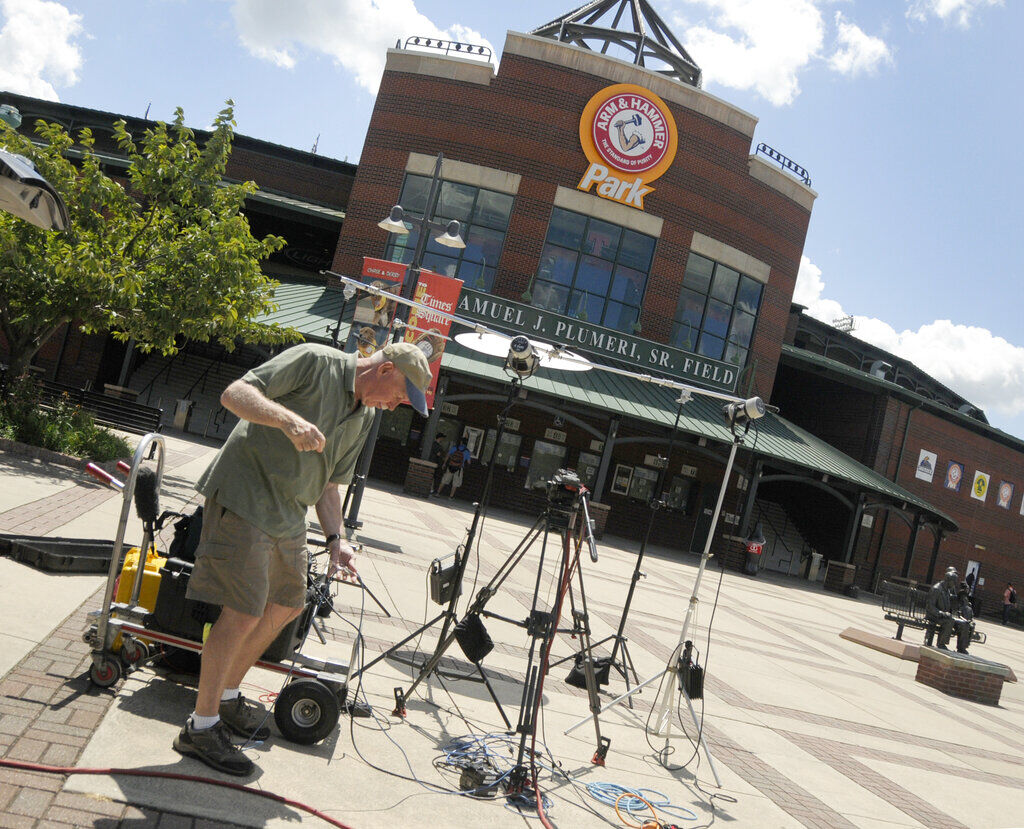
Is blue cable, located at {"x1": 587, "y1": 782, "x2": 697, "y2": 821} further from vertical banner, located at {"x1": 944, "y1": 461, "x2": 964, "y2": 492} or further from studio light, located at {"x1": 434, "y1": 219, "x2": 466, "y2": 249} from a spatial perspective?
vertical banner, located at {"x1": 944, "y1": 461, "x2": 964, "y2": 492}

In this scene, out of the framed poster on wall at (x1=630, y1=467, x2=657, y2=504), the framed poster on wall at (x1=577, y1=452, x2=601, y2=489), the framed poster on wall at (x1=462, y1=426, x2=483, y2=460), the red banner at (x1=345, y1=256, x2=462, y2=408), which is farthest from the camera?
the framed poster on wall at (x1=630, y1=467, x2=657, y2=504)

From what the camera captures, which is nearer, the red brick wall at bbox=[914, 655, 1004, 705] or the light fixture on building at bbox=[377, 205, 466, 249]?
the red brick wall at bbox=[914, 655, 1004, 705]

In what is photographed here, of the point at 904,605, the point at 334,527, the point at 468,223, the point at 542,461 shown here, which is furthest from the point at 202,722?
the point at 542,461

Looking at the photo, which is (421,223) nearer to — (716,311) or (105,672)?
(105,672)

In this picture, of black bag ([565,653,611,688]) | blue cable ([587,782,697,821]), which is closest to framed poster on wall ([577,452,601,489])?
black bag ([565,653,611,688])

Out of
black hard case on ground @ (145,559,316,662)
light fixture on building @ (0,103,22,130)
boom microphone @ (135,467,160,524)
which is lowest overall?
black hard case on ground @ (145,559,316,662)

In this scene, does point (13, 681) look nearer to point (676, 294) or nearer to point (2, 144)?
point (2, 144)

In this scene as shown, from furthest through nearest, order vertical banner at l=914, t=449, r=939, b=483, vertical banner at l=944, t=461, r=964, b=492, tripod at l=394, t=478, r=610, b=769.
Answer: vertical banner at l=944, t=461, r=964, b=492, vertical banner at l=914, t=449, r=939, b=483, tripod at l=394, t=478, r=610, b=769

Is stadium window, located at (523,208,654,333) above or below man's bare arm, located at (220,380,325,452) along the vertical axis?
above

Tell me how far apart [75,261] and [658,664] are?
29.1 feet

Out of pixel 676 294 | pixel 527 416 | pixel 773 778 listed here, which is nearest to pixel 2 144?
pixel 773 778

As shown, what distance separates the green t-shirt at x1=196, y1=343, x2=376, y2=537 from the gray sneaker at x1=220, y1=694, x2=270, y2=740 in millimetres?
914

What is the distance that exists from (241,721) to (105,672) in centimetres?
73

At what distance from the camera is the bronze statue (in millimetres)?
14258
